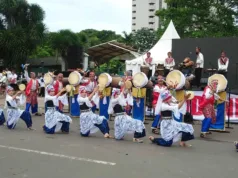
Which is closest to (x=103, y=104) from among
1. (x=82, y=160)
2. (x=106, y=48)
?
(x=82, y=160)

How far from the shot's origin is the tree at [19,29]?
32.1 metres

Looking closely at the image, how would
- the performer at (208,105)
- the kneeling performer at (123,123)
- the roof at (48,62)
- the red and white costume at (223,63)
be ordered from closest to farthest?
1. the kneeling performer at (123,123)
2. the performer at (208,105)
3. the red and white costume at (223,63)
4. the roof at (48,62)

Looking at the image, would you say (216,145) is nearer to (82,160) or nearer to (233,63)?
(82,160)

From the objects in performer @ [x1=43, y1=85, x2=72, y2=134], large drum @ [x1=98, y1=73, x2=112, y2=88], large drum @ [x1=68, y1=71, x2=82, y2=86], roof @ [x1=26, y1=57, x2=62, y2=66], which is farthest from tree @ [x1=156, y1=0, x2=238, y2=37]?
roof @ [x1=26, y1=57, x2=62, y2=66]

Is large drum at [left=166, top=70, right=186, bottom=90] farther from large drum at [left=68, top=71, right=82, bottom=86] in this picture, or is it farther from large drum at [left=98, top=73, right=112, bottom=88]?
large drum at [left=68, top=71, right=82, bottom=86]

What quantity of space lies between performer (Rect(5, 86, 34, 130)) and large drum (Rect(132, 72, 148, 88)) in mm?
3220

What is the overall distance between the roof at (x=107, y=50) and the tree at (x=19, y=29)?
414 inches

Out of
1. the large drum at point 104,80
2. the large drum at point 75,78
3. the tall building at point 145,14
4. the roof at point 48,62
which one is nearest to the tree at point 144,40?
the roof at point 48,62

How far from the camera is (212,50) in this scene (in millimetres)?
16672

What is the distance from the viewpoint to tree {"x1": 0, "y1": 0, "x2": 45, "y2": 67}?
32062 mm

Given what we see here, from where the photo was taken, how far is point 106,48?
877 inches

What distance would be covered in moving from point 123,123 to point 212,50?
30.7 ft

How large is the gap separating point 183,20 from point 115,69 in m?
6.79

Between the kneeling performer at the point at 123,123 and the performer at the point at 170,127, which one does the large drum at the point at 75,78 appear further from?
the performer at the point at 170,127
